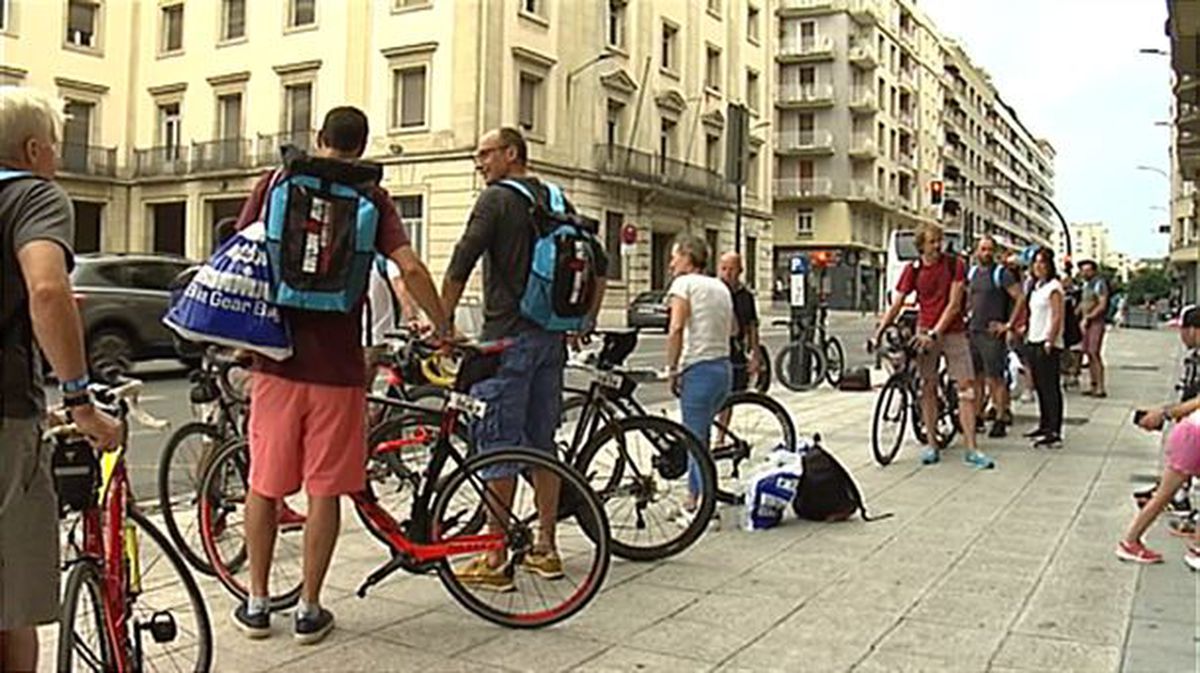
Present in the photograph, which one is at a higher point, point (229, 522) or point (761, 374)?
point (761, 374)

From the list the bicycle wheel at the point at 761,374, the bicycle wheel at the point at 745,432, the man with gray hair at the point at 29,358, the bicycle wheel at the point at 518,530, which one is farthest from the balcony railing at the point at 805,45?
the man with gray hair at the point at 29,358

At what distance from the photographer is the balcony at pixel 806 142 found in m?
66.4

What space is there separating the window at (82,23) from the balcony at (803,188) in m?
39.4

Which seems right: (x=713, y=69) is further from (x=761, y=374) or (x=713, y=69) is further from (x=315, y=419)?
(x=315, y=419)

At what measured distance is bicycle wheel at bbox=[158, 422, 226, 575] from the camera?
5266mm

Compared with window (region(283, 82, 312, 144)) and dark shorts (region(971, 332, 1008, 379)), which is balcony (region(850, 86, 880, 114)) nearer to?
window (region(283, 82, 312, 144))

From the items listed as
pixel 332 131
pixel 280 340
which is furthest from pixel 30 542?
pixel 332 131

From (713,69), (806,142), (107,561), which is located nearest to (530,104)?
(713,69)

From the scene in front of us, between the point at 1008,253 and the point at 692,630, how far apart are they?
8.44m

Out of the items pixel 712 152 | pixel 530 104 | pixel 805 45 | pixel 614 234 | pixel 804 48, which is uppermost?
pixel 805 45

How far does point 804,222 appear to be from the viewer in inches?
2643

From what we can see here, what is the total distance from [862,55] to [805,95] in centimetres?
392

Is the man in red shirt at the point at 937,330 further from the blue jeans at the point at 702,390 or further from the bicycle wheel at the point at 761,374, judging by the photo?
the blue jeans at the point at 702,390

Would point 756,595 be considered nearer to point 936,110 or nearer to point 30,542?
point 30,542
